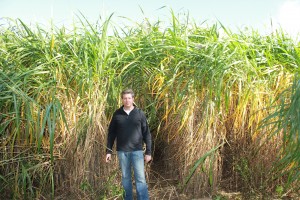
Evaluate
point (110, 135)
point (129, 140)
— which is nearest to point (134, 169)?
point (129, 140)

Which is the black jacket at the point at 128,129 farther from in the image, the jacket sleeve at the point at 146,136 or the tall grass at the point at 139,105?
the tall grass at the point at 139,105

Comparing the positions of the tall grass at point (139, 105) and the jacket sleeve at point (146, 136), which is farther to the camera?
the tall grass at point (139, 105)

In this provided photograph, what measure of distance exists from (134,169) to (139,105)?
989mm

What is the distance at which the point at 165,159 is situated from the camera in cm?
478

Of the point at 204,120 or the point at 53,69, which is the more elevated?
the point at 53,69

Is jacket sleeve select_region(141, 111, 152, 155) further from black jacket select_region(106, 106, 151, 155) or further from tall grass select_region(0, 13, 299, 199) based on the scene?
tall grass select_region(0, 13, 299, 199)

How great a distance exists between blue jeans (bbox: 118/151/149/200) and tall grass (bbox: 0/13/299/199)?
37cm

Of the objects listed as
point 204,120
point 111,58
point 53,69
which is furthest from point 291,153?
point 53,69

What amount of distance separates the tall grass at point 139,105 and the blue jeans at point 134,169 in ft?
1.20

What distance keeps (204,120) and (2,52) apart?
2390mm

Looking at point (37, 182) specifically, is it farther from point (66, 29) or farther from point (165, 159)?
point (66, 29)

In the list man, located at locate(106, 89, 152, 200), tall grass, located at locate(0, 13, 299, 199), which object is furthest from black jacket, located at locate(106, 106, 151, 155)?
tall grass, located at locate(0, 13, 299, 199)

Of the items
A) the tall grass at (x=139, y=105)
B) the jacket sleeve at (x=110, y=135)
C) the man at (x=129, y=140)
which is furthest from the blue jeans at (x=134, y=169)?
the tall grass at (x=139, y=105)

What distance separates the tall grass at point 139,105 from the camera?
4.19 meters
